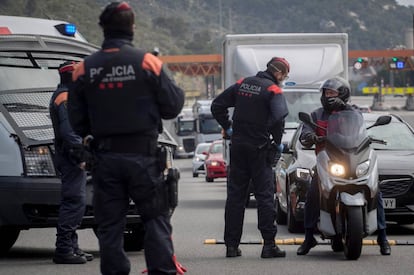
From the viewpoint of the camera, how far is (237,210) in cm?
1181

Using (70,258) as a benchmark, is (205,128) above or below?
below

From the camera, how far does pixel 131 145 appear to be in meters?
7.45

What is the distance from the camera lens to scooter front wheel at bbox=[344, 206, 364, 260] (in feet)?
35.9

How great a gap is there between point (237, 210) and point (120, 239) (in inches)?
172

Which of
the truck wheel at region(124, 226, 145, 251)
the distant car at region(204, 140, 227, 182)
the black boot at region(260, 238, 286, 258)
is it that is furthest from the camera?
the distant car at region(204, 140, 227, 182)

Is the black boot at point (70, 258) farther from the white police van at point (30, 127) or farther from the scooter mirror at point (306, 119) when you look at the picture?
the scooter mirror at point (306, 119)

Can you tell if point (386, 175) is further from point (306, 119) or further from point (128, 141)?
point (128, 141)

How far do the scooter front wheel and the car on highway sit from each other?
2.52 m

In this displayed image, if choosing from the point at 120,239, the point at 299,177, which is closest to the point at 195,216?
the point at 299,177

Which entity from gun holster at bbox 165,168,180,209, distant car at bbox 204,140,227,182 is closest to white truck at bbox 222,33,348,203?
distant car at bbox 204,140,227,182

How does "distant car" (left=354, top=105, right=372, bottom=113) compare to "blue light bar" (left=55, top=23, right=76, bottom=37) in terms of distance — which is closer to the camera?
"distant car" (left=354, top=105, right=372, bottom=113)

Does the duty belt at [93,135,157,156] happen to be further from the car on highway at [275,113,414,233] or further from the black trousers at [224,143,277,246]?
the car on highway at [275,113,414,233]

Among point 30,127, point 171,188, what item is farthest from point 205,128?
point 171,188

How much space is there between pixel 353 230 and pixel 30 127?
→ 320 centimetres
